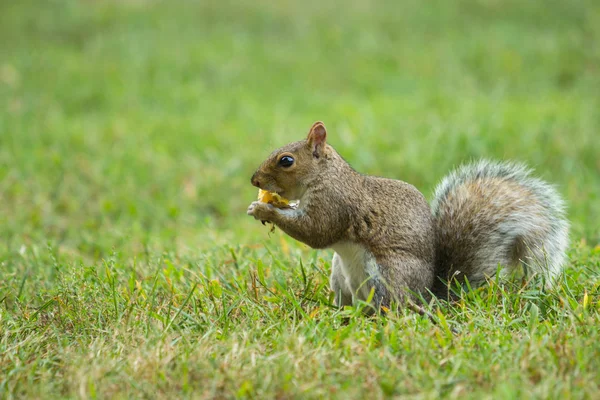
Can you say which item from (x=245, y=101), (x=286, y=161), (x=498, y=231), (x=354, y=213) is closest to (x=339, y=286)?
(x=354, y=213)

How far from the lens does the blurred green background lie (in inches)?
203

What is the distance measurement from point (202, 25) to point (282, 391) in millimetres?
8406

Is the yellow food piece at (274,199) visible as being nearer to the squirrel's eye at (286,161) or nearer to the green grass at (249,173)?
Result: the squirrel's eye at (286,161)

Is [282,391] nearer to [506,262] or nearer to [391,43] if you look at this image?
[506,262]

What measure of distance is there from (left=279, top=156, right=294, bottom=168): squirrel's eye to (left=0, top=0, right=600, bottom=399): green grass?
494mm

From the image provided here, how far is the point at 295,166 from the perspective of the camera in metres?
2.99

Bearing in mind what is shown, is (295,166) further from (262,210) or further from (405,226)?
(405,226)

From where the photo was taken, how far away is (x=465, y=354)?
229cm

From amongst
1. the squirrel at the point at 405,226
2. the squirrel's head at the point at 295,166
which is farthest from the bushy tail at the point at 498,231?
the squirrel's head at the point at 295,166

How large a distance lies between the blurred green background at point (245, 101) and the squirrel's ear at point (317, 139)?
3.16ft

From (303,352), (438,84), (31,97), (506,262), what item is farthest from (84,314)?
(438,84)

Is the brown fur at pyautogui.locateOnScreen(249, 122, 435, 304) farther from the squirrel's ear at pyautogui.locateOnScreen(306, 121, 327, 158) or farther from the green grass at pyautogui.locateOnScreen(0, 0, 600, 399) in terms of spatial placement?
the green grass at pyautogui.locateOnScreen(0, 0, 600, 399)

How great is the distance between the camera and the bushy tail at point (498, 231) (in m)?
2.86

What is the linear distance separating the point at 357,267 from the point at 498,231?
0.57m
